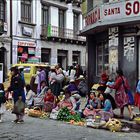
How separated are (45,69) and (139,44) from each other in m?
6.32

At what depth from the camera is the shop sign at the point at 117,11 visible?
53.7 ft

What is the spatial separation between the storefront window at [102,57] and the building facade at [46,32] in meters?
12.0

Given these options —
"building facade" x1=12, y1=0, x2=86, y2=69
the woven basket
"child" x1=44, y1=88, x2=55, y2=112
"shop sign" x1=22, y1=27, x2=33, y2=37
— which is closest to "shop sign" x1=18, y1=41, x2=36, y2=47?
"building facade" x1=12, y1=0, x2=86, y2=69

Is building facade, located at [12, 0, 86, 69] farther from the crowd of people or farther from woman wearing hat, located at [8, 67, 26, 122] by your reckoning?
woman wearing hat, located at [8, 67, 26, 122]

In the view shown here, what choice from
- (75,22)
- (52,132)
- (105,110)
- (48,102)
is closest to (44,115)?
(48,102)

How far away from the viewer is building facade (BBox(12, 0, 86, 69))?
32.8 metres

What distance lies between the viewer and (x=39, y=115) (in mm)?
15445

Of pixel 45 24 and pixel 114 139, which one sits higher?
pixel 45 24

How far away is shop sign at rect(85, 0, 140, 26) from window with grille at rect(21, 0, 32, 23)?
15580 millimetres

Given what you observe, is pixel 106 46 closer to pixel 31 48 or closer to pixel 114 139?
pixel 114 139

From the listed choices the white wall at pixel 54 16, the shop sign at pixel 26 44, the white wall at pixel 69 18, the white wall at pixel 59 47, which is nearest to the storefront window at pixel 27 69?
the shop sign at pixel 26 44

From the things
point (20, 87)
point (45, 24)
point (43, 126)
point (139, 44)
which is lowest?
point (43, 126)

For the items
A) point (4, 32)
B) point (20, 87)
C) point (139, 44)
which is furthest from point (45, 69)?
point (4, 32)

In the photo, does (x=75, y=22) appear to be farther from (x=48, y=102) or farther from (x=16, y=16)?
(x=48, y=102)
